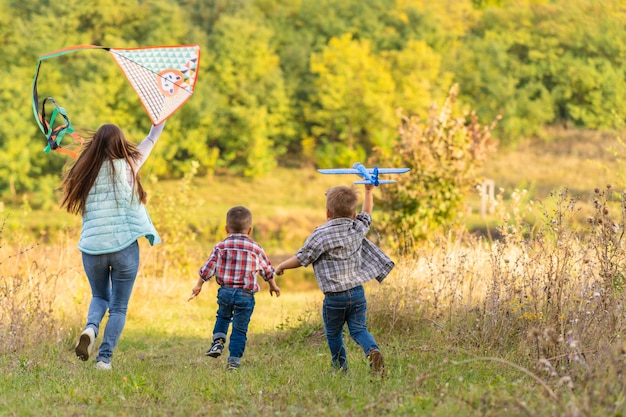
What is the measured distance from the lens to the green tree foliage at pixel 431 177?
12.6 m

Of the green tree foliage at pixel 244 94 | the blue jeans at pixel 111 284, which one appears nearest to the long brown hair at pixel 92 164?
the blue jeans at pixel 111 284

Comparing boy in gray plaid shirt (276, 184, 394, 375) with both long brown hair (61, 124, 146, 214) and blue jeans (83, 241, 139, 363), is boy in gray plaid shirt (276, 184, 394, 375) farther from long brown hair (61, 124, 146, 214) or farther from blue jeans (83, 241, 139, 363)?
long brown hair (61, 124, 146, 214)

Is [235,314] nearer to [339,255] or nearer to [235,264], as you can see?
[235,264]

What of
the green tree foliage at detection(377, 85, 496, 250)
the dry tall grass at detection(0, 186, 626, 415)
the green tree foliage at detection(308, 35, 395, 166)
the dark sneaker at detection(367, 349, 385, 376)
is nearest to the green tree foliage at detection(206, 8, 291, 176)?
the green tree foliage at detection(308, 35, 395, 166)

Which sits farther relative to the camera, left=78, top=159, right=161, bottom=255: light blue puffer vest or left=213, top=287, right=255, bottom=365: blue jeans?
left=213, top=287, right=255, bottom=365: blue jeans

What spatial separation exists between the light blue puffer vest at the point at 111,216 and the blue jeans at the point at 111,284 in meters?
0.08

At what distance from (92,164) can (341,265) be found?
1.95 metres

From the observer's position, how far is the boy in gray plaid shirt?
5.59m

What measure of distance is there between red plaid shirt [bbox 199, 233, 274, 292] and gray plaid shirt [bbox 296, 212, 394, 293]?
552 millimetres

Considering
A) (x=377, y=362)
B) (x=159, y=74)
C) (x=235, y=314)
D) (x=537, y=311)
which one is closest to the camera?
(x=377, y=362)

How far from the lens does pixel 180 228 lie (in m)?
14.1

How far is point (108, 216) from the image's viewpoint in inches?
229

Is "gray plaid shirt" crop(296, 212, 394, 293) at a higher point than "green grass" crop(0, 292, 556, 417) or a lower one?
higher

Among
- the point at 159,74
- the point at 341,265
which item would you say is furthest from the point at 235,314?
the point at 159,74
